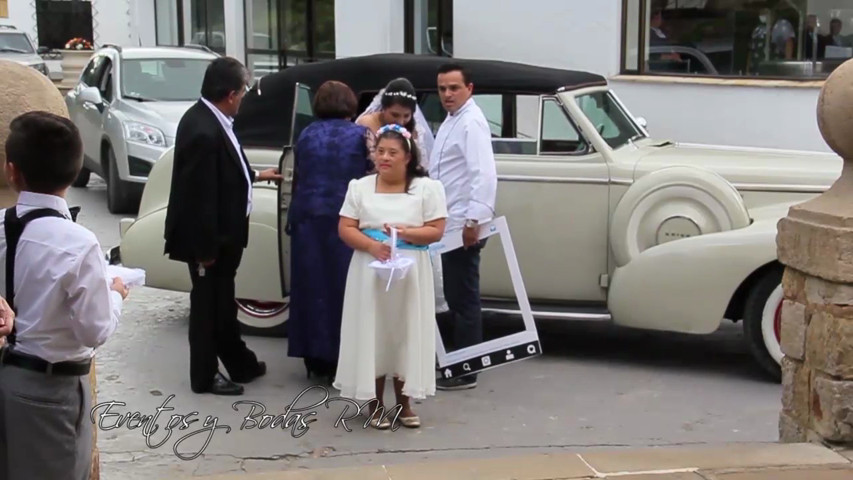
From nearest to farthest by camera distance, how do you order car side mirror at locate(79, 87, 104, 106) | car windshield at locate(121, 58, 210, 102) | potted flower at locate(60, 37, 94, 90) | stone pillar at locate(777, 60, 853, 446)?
stone pillar at locate(777, 60, 853, 446) → car side mirror at locate(79, 87, 104, 106) → car windshield at locate(121, 58, 210, 102) → potted flower at locate(60, 37, 94, 90)

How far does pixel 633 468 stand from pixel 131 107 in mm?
9112

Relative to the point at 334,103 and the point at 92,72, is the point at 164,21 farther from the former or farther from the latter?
the point at 334,103

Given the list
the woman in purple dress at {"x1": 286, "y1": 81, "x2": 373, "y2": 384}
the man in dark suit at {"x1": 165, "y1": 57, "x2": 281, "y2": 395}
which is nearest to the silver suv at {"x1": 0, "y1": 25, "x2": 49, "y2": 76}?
the man in dark suit at {"x1": 165, "y1": 57, "x2": 281, "y2": 395}

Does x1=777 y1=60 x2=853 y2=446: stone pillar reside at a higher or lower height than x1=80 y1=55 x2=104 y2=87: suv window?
lower

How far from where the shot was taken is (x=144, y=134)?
11.9 m

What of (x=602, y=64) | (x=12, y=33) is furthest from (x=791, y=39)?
(x=12, y=33)

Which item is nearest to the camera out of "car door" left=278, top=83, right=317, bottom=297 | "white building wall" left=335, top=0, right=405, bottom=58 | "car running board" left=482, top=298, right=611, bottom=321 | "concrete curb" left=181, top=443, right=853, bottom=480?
"concrete curb" left=181, top=443, right=853, bottom=480

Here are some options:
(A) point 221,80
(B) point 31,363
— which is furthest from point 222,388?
(B) point 31,363

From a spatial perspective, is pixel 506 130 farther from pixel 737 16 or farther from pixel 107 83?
pixel 107 83

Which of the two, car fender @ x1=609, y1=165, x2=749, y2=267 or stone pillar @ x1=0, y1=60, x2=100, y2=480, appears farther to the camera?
car fender @ x1=609, y1=165, x2=749, y2=267

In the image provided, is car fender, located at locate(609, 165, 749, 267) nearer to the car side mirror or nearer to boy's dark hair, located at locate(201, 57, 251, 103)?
boy's dark hair, located at locate(201, 57, 251, 103)

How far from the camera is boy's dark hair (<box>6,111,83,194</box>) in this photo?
3.20m

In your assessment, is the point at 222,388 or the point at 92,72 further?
the point at 92,72

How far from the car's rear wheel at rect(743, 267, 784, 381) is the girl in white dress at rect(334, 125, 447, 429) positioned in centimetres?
206
